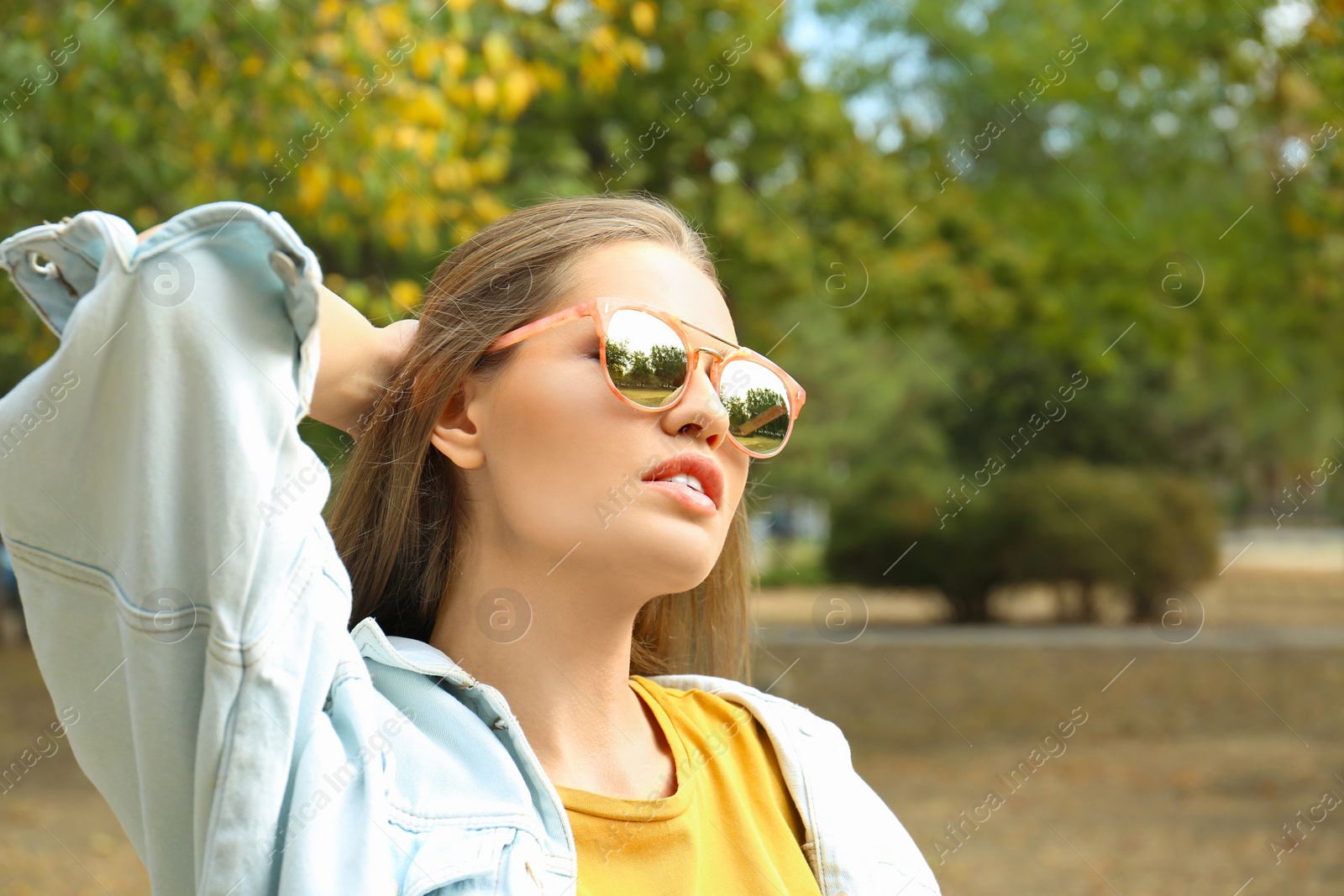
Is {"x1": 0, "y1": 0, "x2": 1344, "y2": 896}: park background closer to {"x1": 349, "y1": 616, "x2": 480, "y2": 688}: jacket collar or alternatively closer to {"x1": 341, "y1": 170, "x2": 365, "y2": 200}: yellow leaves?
{"x1": 341, "y1": 170, "x2": 365, "y2": 200}: yellow leaves

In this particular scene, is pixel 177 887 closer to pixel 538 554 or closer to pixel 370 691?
pixel 370 691

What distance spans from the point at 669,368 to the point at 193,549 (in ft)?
1.86

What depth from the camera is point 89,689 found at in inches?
44.9

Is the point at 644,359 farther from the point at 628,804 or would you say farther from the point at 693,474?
the point at 628,804

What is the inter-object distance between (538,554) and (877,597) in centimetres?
1788

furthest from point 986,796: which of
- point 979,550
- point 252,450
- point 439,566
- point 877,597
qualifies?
point 877,597

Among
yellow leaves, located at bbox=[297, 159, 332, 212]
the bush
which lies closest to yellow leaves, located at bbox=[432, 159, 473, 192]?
yellow leaves, located at bbox=[297, 159, 332, 212]

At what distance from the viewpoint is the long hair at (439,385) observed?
4.94 feet

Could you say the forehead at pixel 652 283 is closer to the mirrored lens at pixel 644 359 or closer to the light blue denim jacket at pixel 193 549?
the mirrored lens at pixel 644 359

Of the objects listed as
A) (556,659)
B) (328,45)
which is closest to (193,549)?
(556,659)

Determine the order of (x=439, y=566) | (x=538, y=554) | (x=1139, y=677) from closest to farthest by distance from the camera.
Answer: (x=538, y=554) → (x=439, y=566) → (x=1139, y=677)

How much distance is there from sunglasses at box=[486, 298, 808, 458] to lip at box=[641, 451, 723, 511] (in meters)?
0.06

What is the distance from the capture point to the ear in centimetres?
148

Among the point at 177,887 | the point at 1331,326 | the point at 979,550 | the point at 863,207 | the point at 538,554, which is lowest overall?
the point at 177,887
